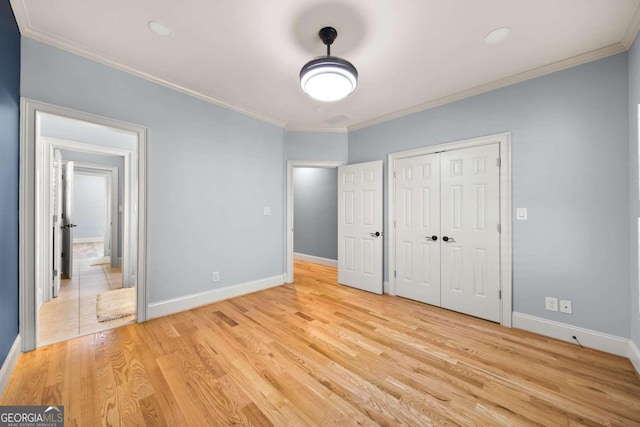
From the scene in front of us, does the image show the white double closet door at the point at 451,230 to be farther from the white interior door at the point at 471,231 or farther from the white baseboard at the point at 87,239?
the white baseboard at the point at 87,239

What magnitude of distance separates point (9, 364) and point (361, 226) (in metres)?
3.85

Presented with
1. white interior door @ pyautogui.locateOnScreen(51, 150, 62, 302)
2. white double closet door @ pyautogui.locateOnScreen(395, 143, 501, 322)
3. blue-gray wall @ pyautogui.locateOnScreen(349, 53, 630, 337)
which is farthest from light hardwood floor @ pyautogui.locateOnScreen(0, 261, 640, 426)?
white interior door @ pyautogui.locateOnScreen(51, 150, 62, 302)

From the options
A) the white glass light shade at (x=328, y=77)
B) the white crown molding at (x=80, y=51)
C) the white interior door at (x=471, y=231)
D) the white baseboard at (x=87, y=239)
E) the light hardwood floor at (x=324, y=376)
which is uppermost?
the white crown molding at (x=80, y=51)

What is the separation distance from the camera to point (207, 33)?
2.13 metres

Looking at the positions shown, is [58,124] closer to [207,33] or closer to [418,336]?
[207,33]

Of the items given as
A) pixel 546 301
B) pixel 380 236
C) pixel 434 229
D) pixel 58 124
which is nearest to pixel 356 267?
pixel 380 236

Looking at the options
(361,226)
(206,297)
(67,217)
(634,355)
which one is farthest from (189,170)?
(634,355)

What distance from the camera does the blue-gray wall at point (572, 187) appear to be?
7.27 feet

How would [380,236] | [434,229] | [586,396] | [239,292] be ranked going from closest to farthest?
[586,396] < [434,229] < [239,292] < [380,236]

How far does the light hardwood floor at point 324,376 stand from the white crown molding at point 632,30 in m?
2.70

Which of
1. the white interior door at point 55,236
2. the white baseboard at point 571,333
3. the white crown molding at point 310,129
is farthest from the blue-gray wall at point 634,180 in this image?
the white interior door at point 55,236

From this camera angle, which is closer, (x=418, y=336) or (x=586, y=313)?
(x=586, y=313)

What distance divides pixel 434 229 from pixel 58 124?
5.50m

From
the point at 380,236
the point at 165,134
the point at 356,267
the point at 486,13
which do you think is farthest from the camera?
the point at 356,267
